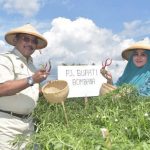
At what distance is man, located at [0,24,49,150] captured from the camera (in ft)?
12.9

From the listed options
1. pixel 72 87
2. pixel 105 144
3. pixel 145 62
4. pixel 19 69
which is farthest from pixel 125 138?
pixel 72 87

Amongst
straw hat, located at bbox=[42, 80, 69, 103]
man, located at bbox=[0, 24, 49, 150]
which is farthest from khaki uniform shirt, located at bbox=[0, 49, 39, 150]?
straw hat, located at bbox=[42, 80, 69, 103]

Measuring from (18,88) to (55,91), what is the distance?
0.91 m

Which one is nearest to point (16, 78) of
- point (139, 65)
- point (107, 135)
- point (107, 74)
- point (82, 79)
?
point (107, 74)

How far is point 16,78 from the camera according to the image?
4.19 m

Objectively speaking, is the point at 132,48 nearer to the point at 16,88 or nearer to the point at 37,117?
the point at 37,117

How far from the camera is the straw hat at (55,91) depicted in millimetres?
4520

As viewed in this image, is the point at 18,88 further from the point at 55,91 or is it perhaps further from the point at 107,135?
the point at 107,135

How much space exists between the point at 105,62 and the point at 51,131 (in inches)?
115

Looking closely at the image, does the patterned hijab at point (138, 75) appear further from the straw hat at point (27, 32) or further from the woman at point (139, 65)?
the straw hat at point (27, 32)

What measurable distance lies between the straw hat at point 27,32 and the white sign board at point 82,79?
1214mm

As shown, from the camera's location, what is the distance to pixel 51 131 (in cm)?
276

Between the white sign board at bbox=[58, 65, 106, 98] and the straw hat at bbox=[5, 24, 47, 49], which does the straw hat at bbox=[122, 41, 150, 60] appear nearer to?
the white sign board at bbox=[58, 65, 106, 98]

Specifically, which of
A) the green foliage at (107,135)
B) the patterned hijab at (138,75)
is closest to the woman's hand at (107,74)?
the patterned hijab at (138,75)
